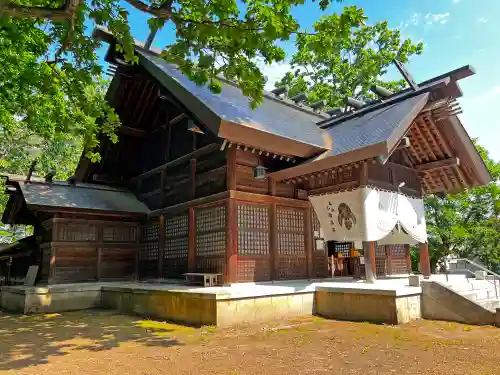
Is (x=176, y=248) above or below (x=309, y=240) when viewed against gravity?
below

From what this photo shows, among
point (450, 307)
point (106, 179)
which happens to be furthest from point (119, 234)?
point (450, 307)

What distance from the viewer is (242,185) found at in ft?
33.7

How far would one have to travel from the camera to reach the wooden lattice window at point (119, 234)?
1295 centimetres

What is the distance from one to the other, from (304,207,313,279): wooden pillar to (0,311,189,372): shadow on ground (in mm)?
4544

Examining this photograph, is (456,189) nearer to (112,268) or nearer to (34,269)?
(112,268)

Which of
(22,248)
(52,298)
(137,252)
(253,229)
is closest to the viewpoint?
(253,229)

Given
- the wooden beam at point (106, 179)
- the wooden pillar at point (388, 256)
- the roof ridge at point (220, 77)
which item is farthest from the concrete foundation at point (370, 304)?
the wooden beam at point (106, 179)

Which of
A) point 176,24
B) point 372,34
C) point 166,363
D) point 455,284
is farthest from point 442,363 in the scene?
point 372,34

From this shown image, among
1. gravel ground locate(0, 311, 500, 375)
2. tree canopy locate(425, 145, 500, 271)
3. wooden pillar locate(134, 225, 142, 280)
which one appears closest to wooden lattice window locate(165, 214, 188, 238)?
wooden pillar locate(134, 225, 142, 280)

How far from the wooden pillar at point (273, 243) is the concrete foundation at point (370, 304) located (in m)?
1.58

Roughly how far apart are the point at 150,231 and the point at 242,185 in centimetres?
479

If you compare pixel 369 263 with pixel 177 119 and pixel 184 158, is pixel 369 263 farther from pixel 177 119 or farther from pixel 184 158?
pixel 177 119

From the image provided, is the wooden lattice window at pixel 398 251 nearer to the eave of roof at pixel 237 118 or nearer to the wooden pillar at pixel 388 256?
the wooden pillar at pixel 388 256

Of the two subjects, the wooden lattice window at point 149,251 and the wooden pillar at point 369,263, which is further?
the wooden lattice window at point 149,251
